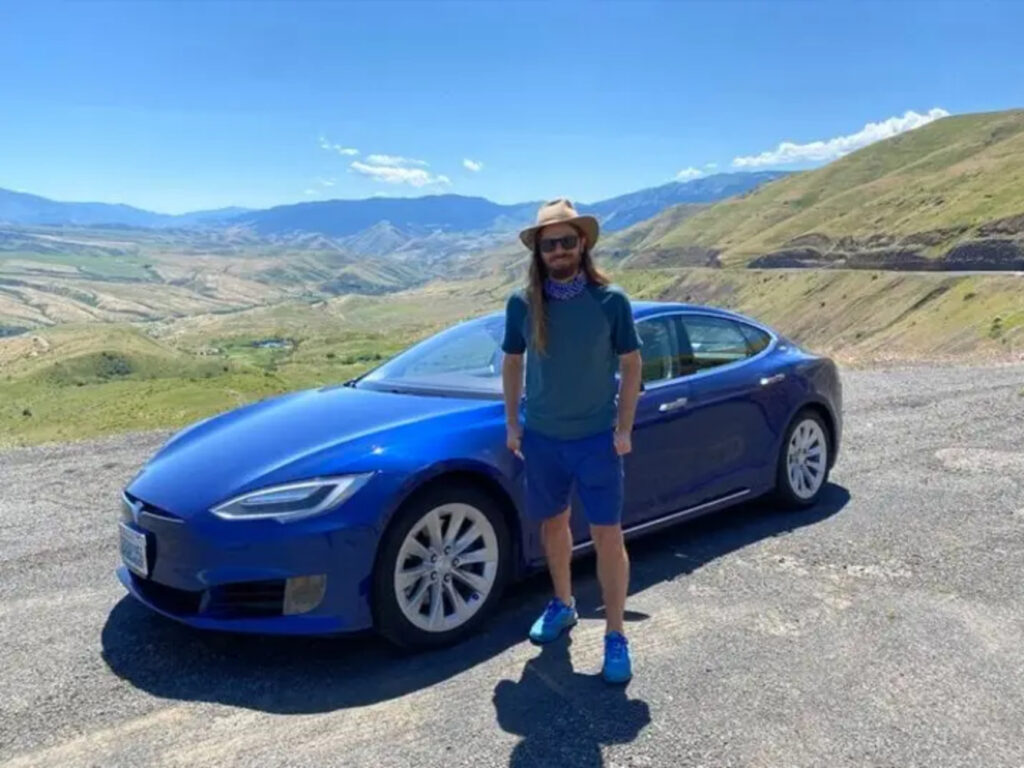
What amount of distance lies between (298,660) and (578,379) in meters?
1.91

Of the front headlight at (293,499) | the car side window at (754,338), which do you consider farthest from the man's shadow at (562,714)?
the car side window at (754,338)

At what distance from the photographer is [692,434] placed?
5.28 metres

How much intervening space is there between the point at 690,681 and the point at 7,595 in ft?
12.7

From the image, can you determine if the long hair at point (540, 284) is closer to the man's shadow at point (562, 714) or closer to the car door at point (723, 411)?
the man's shadow at point (562, 714)

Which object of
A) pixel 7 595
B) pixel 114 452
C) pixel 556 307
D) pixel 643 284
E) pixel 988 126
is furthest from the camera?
pixel 988 126

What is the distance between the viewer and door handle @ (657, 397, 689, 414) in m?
5.08

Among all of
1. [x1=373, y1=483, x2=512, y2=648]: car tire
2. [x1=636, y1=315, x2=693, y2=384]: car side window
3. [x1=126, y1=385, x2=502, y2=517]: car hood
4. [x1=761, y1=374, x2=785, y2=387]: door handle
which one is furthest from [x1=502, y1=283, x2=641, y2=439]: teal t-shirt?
[x1=761, y1=374, x2=785, y2=387]: door handle

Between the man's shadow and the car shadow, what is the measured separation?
23 mm

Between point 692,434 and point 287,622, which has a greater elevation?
point 692,434

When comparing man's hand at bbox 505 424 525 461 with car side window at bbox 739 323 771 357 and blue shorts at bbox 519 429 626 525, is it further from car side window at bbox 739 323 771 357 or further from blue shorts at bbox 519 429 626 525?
car side window at bbox 739 323 771 357

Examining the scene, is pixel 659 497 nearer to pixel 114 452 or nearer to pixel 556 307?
pixel 556 307

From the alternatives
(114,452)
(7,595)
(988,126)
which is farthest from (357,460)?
(988,126)

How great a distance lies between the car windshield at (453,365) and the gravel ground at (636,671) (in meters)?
1.25

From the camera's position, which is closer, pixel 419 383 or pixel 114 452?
pixel 419 383
